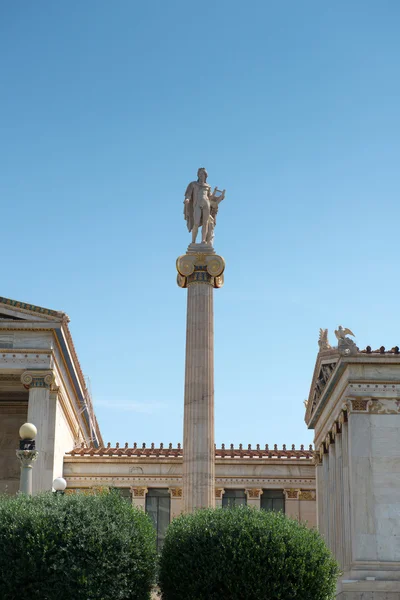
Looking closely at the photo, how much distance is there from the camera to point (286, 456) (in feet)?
159

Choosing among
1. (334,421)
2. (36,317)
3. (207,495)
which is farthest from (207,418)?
(36,317)

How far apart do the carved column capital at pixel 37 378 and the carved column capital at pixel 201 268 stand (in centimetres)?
704

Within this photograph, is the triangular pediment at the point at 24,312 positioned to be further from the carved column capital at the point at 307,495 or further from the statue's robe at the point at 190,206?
the carved column capital at the point at 307,495

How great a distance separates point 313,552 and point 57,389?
1694cm

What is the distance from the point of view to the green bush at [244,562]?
26.5m

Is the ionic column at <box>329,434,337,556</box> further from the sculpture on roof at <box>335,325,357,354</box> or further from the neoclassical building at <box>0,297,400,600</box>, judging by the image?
the sculpture on roof at <box>335,325,357,354</box>

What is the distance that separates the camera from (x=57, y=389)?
41.2 metres

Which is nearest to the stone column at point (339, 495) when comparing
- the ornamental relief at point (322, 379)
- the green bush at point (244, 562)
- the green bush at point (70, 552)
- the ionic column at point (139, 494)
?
the ornamental relief at point (322, 379)

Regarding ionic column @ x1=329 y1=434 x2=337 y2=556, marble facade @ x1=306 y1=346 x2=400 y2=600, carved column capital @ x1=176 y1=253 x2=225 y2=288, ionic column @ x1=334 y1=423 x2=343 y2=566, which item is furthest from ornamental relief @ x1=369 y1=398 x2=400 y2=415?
carved column capital @ x1=176 y1=253 x2=225 y2=288

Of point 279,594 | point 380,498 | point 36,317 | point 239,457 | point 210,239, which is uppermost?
point 210,239

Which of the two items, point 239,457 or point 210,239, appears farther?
point 239,457

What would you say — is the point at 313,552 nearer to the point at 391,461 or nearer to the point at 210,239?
the point at 391,461

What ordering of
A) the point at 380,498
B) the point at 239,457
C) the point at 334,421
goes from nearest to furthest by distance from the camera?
the point at 380,498 → the point at 334,421 → the point at 239,457

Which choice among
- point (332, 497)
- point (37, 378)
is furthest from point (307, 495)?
point (37, 378)
